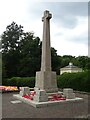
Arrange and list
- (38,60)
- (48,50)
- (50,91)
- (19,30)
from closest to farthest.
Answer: (50,91) < (48,50) < (38,60) < (19,30)

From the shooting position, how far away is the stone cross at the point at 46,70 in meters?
12.8

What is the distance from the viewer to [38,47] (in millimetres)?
42938

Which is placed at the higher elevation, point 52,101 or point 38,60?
point 38,60

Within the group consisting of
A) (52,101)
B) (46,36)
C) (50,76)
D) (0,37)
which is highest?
(0,37)

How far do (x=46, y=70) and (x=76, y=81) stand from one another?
5.75 meters

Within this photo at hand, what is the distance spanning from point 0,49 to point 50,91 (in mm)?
33498

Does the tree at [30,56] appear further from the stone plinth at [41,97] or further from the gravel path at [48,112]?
the gravel path at [48,112]

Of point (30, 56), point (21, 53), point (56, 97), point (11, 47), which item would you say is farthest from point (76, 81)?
point (11, 47)

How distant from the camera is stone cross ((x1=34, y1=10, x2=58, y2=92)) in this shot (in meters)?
12.8

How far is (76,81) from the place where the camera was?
1811 cm

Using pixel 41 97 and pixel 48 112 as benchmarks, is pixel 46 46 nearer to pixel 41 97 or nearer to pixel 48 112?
pixel 41 97

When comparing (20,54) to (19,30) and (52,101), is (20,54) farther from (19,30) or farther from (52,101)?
(52,101)

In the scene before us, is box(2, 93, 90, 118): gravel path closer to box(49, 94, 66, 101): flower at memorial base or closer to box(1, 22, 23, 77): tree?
box(49, 94, 66, 101): flower at memorial base

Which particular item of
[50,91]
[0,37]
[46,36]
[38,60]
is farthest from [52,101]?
[0,37]
